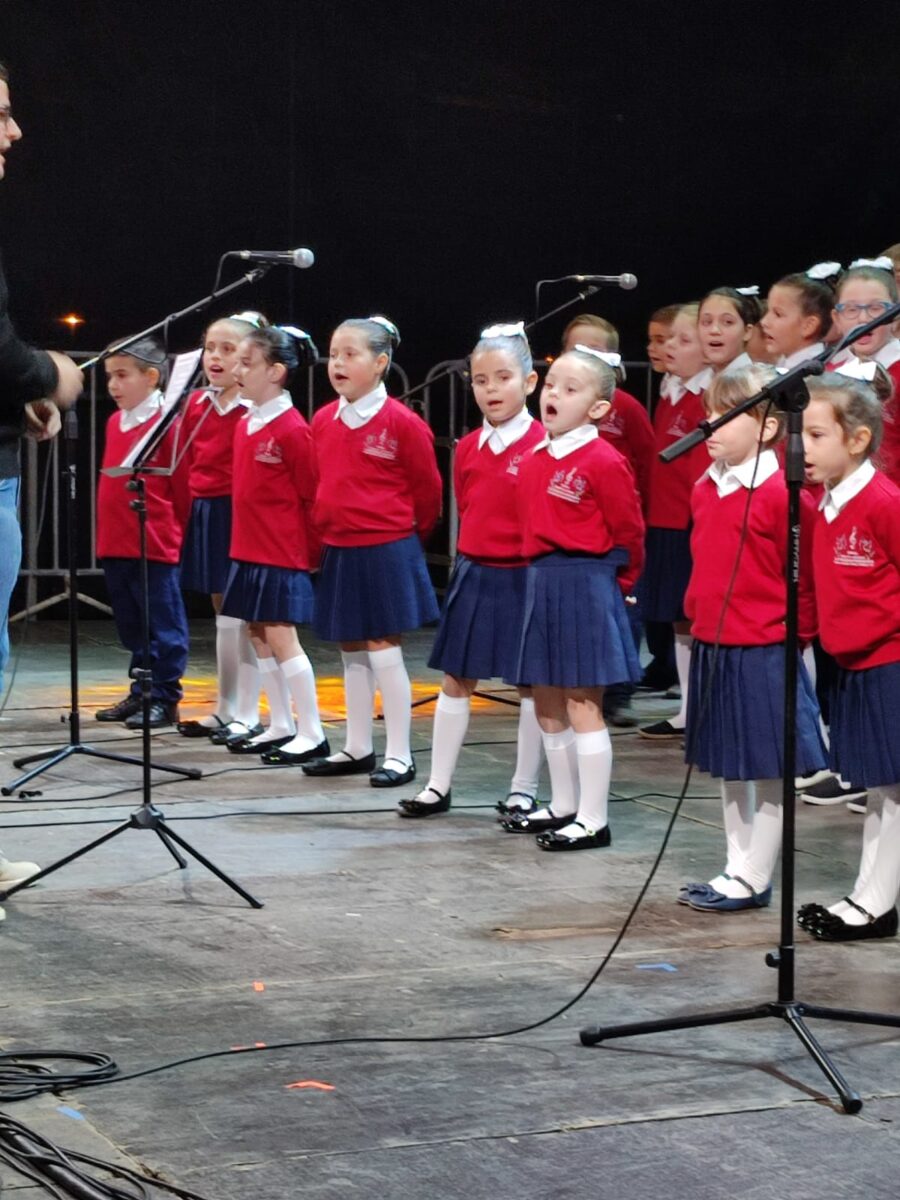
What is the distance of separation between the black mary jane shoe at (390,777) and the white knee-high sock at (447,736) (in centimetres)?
42

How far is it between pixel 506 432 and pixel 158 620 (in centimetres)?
207

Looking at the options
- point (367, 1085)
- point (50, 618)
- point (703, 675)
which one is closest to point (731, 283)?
point (50, 618)

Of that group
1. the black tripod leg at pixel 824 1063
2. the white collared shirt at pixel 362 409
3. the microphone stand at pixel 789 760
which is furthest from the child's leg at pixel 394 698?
the black tripod leg at pixel 824 1063

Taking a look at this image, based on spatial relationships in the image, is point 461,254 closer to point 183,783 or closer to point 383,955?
point 183,783

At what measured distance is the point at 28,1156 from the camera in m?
2.73

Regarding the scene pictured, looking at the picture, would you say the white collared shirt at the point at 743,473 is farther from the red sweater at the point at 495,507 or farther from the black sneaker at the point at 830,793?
the black sneaker at the point at 830,793

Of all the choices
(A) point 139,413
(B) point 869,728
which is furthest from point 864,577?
(A) point 139,413

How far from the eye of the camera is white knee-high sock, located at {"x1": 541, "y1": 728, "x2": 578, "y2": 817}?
5.20 metres

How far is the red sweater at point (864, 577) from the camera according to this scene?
13.2ft

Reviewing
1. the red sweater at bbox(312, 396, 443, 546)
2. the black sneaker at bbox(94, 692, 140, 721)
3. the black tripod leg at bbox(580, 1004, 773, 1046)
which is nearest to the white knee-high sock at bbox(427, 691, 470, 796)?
the red sweater at bbox(312, 396, 443, 546)

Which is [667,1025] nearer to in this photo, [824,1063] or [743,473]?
[824,1063]

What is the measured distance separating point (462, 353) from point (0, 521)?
682cm

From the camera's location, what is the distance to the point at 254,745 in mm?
6457

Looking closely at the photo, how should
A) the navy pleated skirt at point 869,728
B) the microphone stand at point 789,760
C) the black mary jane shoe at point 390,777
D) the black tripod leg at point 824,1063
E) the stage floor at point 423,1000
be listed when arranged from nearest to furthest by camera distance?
the stage floor at point 423,1000
the black tripod leg at point 824,1063
the microphone stand at point 789,760
the navy pleated skirt at point 869,728
the black mary jane shoe at point 390,777
